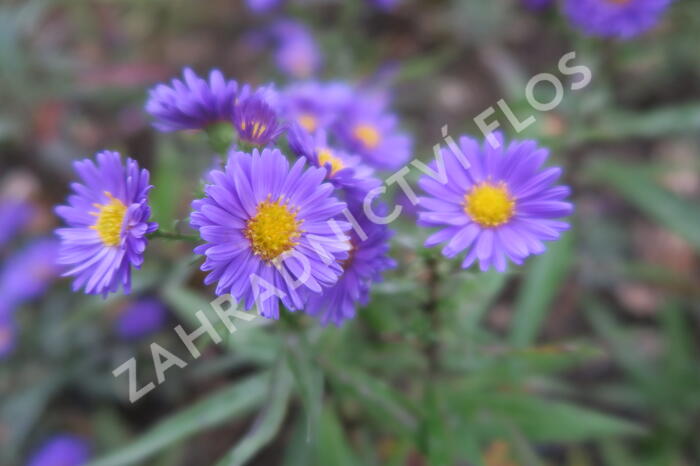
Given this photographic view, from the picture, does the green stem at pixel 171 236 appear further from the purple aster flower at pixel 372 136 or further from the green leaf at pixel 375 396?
the purple aster flower at pixel 372 136

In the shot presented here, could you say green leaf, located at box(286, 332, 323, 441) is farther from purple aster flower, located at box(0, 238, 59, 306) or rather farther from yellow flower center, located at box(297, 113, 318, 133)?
purple aster flower, located at box(0, 238, 59, 306)

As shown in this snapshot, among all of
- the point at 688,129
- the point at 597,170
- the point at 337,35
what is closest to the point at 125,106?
the point at 337,35

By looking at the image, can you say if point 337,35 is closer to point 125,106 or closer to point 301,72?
point 301,72

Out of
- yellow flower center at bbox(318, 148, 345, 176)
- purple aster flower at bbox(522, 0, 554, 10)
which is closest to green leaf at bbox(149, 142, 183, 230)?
yellow flower center at bbox(318, 148, 345, 176)

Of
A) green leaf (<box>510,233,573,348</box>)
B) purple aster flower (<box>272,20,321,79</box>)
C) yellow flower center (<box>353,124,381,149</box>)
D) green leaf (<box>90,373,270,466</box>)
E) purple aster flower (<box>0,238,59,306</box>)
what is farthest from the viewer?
purple aster flower (<box>272,20,321,79</box>)

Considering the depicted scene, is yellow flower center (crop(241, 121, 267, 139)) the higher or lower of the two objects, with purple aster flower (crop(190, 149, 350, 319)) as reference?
higher
